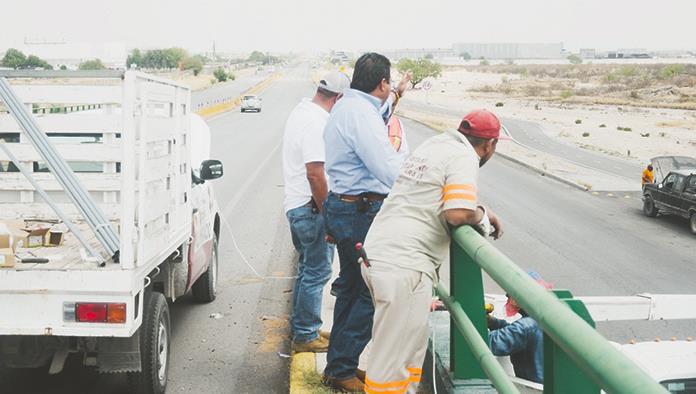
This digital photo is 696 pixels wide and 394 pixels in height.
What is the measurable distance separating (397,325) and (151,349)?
6.51 ft

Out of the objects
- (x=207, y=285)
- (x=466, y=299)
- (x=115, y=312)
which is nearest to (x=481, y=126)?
(x=466, y=299)

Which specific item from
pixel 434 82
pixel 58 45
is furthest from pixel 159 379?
pixel 434 82

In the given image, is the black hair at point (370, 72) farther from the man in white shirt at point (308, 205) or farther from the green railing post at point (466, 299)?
the green railing post at point (466, 299)

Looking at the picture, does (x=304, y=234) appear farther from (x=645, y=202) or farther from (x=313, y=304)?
(x=645, y=202)

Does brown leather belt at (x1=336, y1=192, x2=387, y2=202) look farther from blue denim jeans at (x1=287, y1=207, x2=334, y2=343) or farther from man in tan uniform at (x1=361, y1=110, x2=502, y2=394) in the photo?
blue denim jeans at (x1=287, y1=207, x2=334, y2=343)

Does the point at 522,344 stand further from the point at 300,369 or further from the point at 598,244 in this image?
the point at 598,244

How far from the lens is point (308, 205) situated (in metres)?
5.74

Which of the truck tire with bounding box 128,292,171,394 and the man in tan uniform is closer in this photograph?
the man in tan uniform

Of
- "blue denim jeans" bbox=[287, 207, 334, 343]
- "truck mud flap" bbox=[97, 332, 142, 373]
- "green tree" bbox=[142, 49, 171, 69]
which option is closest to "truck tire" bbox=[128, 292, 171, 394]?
"truck mud flap" bbox=[97, 332, 142, 373]

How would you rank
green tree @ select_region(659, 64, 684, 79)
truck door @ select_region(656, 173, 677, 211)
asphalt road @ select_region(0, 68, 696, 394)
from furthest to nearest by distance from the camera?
green tree @ select_region(659, 64, 684, 79) → truck door @ select_region(656, 173, 677, 211) → asphalt road @ select_region(0, 68, 696, 394)

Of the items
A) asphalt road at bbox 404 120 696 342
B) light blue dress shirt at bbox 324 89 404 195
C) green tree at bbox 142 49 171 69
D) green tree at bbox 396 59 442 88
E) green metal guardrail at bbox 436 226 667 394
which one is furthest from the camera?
green tree at bbox 142 49 171 69

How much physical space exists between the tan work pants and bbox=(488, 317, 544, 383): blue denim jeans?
0.77 meters

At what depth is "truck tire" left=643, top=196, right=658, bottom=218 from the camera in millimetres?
18016

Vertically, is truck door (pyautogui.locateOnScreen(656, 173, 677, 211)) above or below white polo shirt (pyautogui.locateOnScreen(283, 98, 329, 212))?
below
